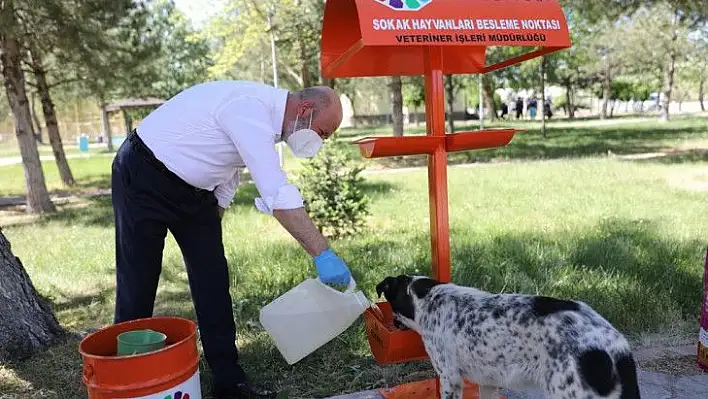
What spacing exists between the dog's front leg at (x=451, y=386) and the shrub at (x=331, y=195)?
4423 millimetres

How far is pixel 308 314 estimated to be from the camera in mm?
2951

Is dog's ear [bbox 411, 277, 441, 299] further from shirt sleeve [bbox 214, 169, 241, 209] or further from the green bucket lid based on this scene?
the green bucket lid

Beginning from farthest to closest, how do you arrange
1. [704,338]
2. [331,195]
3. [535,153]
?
[535,153]
[331,195]
[704,338]

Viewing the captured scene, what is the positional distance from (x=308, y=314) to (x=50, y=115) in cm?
1348

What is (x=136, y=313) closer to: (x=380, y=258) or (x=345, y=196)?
(x=380, y=258)

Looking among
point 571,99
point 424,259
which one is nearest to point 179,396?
point 424,259

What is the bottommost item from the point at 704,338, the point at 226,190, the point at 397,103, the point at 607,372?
the point at 704,338

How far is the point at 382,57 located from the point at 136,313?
1882 mm

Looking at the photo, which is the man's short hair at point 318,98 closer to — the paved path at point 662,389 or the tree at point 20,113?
the paved path at point 662,389

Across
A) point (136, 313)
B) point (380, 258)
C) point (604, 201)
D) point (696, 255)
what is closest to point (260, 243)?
point (380, 258)

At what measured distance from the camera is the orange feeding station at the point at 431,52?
2564 millimetres

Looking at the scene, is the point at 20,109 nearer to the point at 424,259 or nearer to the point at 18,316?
the point at 18,316

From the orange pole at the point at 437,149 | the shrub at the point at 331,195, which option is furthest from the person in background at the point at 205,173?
the shrub at the point at 331,195

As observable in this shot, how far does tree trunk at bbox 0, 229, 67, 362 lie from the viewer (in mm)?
3832
